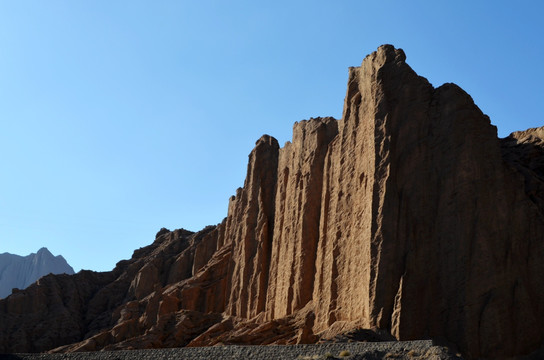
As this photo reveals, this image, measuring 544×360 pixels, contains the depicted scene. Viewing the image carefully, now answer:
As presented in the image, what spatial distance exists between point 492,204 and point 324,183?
42.3 ft

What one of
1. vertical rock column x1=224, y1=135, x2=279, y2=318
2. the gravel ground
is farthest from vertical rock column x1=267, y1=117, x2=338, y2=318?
the gravel ground

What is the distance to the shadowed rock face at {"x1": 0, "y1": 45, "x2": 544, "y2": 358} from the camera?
35.7m

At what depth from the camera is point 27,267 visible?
147 meters

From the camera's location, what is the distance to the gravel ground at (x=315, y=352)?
29.3 meters

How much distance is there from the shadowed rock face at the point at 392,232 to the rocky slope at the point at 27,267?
8880cm

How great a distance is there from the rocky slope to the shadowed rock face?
88796mm

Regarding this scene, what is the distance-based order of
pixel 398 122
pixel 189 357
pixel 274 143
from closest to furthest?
pixel 189 357, pixel 398 122, pixel 274 143

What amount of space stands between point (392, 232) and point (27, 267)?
396 ft

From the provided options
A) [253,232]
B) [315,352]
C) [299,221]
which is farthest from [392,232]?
[253,232]

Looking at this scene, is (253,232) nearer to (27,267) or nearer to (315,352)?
(315,352)

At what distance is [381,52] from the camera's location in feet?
137

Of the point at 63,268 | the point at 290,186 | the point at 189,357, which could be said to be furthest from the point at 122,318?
the point at 63,268

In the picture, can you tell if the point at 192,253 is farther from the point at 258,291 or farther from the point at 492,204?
the point at 492,204

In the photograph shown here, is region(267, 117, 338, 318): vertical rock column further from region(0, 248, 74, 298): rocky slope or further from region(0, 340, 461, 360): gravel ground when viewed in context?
region(0, 248, 74, 298): rocky slope
